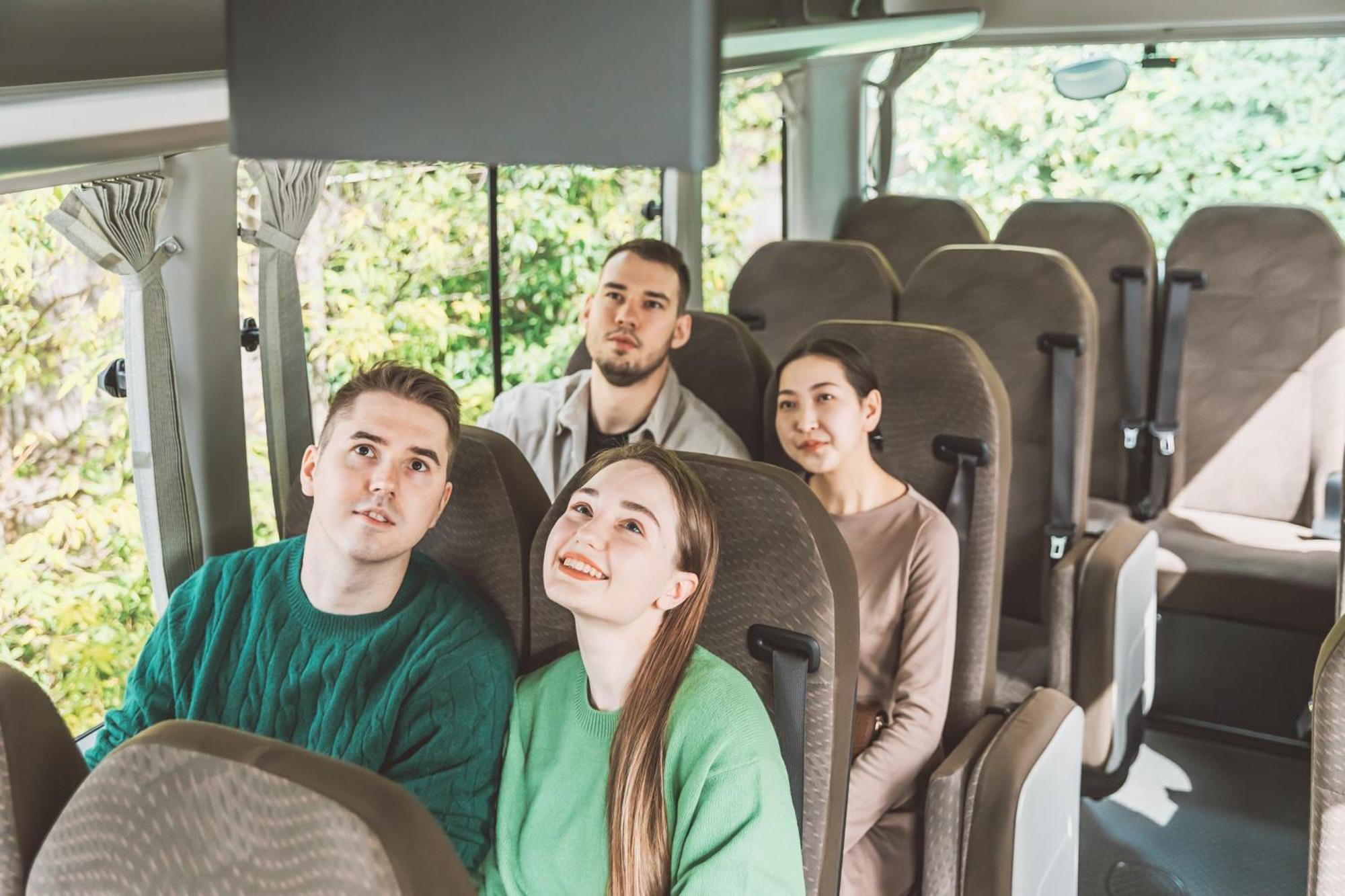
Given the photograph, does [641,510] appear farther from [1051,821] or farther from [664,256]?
[664,256]

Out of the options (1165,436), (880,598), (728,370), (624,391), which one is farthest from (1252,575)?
(624,391)

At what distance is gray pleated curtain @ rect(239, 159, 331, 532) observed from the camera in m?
2.20

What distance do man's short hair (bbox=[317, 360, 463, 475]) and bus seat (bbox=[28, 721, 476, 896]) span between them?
1.07 meters

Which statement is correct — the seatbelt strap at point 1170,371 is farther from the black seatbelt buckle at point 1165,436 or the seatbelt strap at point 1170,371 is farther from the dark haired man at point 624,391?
the dark haired man at point 624,391

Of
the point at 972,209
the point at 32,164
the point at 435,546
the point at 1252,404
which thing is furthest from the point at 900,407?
the point at 972,209

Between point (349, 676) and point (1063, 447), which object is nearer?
point (349, 676)

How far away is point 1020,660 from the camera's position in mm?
2863

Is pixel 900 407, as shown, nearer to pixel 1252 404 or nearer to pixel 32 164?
pixel 1252 404

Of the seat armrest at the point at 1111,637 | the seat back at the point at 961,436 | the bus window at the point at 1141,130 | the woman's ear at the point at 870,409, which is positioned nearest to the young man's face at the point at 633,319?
the seat back at the point at 961,436

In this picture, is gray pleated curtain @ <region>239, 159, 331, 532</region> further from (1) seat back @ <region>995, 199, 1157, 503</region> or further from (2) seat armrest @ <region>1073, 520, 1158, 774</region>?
(1) seat back @ <region>995, 199, 1157, 503</region>

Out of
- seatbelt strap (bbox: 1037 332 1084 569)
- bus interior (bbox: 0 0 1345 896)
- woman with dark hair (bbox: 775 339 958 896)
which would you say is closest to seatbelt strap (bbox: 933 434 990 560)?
bus interior (bbox: 0 0 1345 896)

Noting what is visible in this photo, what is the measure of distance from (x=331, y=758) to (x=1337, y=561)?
122 inches

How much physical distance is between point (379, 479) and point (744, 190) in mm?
3335

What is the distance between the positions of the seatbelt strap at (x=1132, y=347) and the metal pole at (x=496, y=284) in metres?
1.64
